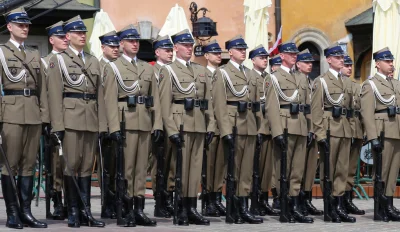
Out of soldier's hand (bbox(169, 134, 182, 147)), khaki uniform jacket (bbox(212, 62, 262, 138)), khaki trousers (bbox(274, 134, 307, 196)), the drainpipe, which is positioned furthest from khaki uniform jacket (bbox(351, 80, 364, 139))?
the drainpipe

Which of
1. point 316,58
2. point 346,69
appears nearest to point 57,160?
point 346,69

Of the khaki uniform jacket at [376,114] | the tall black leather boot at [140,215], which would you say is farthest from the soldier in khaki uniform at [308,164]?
the tall black leather boot at [140,215]

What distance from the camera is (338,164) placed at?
14.9 metres

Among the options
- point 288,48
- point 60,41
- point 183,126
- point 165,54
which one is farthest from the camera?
point 288,48

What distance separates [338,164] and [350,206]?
1.21 metres

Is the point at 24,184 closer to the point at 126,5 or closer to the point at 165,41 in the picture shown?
the point at 165,41

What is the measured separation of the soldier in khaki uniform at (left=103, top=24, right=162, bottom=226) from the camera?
1328cm

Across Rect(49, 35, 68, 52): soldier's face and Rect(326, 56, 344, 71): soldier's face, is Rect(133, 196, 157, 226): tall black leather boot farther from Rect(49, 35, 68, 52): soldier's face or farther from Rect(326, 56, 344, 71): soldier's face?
Rect(326, 56, 344, 71): soldier's face

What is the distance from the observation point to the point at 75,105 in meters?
12.9

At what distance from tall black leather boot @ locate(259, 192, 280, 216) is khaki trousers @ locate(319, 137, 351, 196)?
94 centimetres

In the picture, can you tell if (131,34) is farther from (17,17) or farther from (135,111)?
(17,17)

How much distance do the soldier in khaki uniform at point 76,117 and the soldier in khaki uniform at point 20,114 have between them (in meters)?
0.15

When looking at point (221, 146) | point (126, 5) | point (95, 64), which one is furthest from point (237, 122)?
point (126, 5)

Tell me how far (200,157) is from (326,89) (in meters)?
2.18
